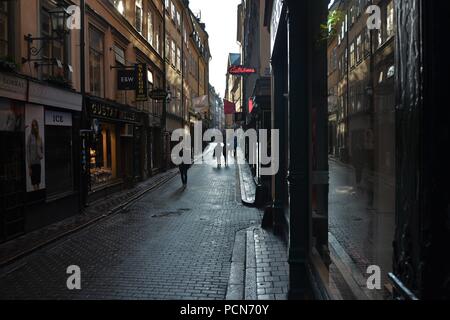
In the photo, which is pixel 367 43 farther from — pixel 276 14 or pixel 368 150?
pixel 276 14

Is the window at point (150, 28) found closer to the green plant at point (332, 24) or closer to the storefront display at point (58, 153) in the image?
the storefront display at point (58, 153)

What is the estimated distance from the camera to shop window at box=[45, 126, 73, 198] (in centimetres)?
1093

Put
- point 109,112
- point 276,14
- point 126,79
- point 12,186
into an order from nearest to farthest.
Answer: point 276,14 < point 12,186 < point 109,112 < point 126,79

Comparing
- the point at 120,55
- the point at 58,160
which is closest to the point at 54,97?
the point at 58,160

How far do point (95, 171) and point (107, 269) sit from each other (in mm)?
9068

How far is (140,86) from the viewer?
1766cm

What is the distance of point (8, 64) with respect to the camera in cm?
848

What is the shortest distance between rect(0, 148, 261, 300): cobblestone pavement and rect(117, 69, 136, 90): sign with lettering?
5.76 m

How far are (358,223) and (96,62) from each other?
13.4m

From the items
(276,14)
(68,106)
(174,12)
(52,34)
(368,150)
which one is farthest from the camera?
(174,12)

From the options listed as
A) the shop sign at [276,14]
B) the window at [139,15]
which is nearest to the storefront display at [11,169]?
the shop sign at [276,14]

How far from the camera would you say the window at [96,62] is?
14443mm

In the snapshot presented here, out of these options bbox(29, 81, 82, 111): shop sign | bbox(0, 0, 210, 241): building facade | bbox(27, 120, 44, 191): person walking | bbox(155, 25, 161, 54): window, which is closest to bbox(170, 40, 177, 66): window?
bbox(155, 25, 161, 54): window

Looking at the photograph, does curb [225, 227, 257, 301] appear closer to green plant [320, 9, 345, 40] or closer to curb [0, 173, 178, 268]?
green plant [320, 9, 345, 40]
